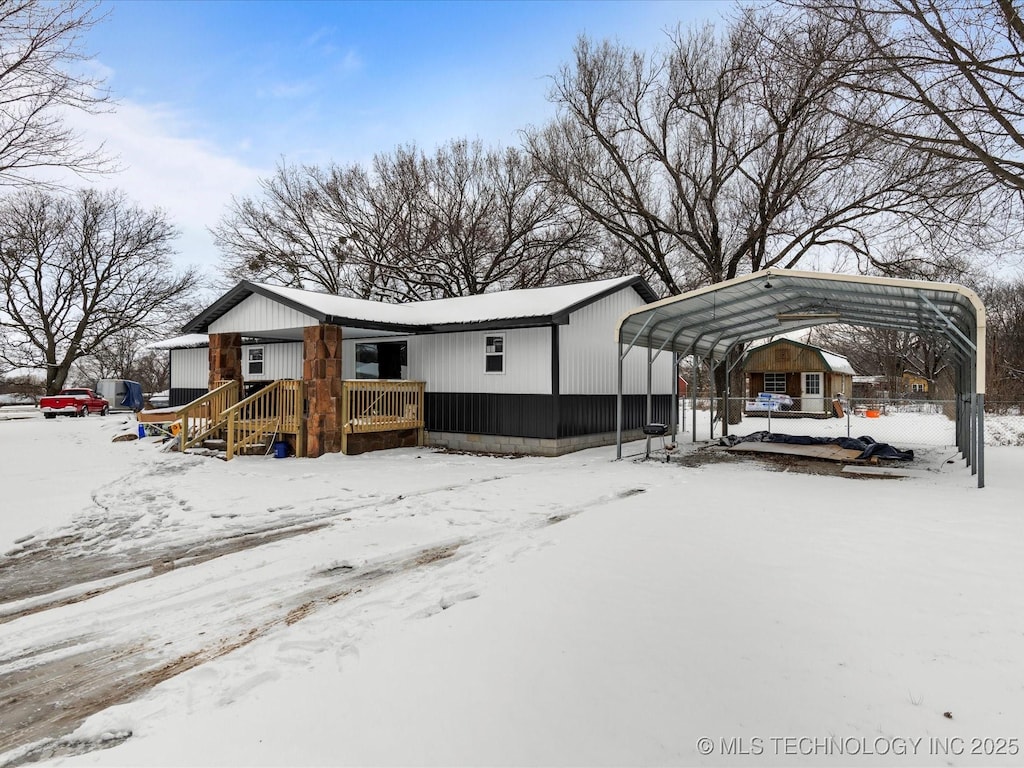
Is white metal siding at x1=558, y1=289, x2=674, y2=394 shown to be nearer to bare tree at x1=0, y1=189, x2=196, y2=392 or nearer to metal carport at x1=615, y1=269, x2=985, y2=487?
metal carport at x1=615, y1=269, x2=985, y2=487

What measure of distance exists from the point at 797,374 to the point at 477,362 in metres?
20.5

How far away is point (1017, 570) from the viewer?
453 cm

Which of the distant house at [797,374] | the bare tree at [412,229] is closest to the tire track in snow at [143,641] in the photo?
the bare tree at [412,229]

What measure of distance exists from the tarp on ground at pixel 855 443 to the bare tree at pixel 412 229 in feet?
43.9

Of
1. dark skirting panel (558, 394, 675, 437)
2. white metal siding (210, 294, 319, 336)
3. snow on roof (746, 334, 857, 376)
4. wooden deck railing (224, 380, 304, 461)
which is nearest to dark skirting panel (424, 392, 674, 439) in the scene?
dark skirting panel (558, 394, 675, 437)

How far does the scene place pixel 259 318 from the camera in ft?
41.7

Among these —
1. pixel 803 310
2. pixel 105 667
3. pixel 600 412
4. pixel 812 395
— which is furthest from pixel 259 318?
pixel 812 395

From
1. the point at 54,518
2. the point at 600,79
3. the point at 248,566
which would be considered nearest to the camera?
the point at 248,566

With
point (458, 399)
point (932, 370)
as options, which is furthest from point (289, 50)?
point (932, 370)

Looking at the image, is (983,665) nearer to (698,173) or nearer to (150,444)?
(150,444)

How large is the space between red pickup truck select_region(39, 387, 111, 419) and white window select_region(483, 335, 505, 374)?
76.7ft

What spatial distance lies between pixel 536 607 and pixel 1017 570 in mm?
4238

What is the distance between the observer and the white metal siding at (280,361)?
1612 centimetres

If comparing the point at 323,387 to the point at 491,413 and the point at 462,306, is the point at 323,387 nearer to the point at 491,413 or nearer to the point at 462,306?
the point at 491,413
